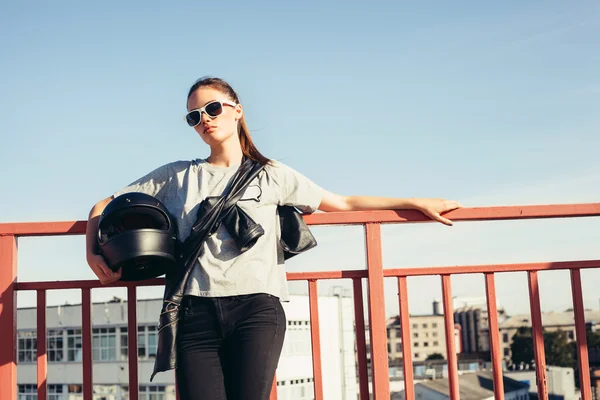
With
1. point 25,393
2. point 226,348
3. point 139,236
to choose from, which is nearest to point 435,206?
point 226,348

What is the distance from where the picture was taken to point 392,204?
397cm

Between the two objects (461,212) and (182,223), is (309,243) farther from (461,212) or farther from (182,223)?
(461,212)

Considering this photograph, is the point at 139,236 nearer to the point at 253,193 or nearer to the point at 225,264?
the point at 225,264

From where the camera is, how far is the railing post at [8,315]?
383cm

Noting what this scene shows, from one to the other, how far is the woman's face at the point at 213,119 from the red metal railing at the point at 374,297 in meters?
0.65

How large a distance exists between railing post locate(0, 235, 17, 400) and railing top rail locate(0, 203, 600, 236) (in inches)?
3.7

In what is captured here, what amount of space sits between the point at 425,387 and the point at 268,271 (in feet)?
346

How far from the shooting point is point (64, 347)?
84.1 m

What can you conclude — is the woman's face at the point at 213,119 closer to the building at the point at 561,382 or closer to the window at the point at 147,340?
the window at the point at 147,340

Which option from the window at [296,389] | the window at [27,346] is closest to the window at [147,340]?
the window at [27,346]

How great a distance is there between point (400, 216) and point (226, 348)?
4.16 ft

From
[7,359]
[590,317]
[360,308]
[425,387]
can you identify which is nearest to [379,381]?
[360,308]

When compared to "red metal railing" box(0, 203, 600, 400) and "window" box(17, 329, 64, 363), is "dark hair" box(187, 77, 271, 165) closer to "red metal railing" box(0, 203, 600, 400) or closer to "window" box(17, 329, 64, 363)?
"red metal railing" box(0, 203, 600, 400)

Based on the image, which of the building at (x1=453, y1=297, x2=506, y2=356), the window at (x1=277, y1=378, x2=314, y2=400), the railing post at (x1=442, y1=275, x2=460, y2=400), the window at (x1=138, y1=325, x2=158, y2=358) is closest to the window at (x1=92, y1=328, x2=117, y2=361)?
the window at (x1=138, y1=325, x2=158, y2=358)
